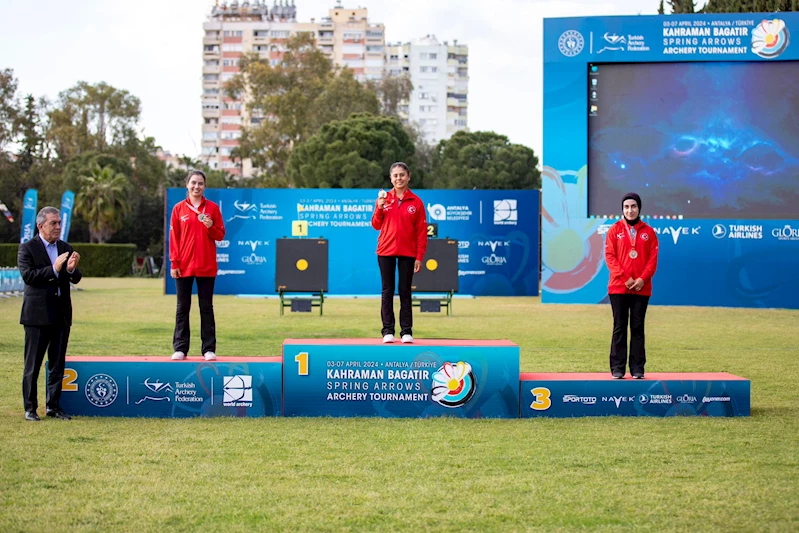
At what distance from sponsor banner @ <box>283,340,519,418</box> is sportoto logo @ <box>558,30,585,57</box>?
1653cm

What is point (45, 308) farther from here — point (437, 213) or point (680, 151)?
point (437, 213)

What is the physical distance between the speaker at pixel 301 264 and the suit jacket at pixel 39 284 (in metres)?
14.4

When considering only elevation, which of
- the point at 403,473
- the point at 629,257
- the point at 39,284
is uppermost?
the point at 629,257

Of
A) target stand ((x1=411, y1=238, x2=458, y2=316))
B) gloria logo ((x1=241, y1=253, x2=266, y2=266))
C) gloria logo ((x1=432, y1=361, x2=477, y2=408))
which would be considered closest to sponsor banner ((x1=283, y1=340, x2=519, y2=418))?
gloria logo ((x1=432, y1=361, x2=477, y2=408))

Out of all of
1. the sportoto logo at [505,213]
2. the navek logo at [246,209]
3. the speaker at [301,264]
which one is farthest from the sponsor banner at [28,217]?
the sportoto logo at [505,213]

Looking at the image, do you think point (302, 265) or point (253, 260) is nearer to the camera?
point (302, 265)

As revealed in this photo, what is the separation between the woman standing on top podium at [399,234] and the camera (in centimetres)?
829

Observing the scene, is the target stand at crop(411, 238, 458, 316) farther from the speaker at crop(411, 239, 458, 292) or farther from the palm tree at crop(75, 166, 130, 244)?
the palm tree at crop(75, 166, 130, 244)

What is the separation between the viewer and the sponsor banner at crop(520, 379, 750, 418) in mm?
7555

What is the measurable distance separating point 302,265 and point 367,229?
27.8 feet

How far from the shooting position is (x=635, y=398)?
24.9ft

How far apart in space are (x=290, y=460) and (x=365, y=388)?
63.9 inches

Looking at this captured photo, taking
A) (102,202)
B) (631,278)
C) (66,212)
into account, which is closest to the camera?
(631,278)

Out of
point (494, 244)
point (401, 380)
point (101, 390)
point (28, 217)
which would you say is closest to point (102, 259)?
point (28, 217)
